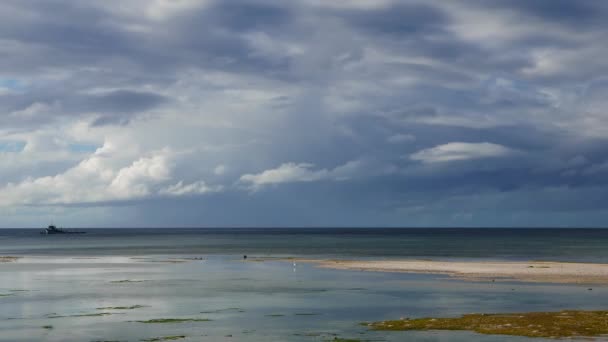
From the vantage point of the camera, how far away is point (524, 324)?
4141cm

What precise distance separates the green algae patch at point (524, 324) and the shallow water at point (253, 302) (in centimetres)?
184

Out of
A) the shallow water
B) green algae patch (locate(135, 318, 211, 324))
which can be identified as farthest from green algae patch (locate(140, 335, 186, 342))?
green algae patch (locate(135, 318, 211, 324))

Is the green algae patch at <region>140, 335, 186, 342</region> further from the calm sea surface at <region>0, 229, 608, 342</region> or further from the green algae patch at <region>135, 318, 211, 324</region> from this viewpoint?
the green algae patch at <region>135, 318, 211, 324</region>

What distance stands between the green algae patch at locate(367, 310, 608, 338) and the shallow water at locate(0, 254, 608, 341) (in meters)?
1.84

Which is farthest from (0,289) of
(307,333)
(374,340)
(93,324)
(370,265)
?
(370,265)

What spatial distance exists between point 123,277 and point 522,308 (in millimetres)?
45944

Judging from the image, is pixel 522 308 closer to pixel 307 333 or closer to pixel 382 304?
pixel 382 304

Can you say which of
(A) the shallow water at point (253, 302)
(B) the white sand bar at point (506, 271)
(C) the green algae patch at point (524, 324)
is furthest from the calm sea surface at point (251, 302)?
(B) the white sand bar at point (506, 271)

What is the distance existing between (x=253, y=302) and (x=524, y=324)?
69.3 ft

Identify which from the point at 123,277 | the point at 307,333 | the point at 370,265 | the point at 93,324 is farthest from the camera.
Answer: the point at 370,265

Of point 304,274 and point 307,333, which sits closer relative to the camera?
point 307,333

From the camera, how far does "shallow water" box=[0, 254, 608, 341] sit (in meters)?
40.1

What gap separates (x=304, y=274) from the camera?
83375 millimetres

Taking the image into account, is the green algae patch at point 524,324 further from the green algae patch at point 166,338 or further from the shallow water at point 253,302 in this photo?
the green algae patch at point 166,338
